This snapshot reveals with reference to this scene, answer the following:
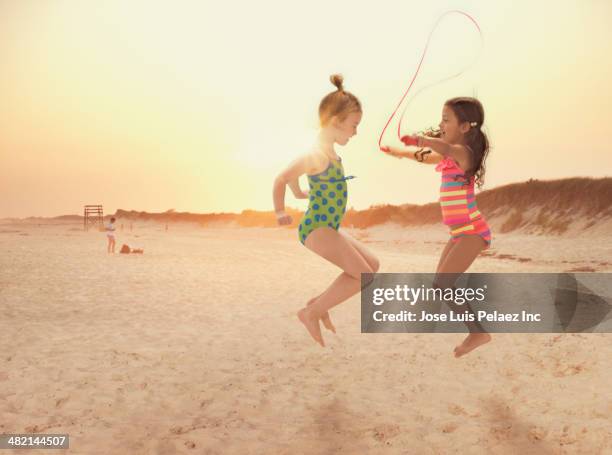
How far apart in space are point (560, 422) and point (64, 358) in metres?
8.17

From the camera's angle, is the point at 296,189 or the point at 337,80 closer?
the point at 337,80

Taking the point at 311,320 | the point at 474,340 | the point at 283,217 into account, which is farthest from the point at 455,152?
the point at 311,320

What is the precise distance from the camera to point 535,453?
668cm

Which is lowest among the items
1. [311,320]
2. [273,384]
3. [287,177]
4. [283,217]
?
[273,384]

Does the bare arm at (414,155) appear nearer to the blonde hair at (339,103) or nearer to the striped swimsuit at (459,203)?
the striped swimsuit at (459,203)

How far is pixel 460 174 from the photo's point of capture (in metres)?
3.21

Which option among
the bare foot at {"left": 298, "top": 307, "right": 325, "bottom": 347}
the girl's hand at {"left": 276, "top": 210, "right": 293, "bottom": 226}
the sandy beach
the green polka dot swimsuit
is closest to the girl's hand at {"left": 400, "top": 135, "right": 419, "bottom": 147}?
the green polka dot swimsuit

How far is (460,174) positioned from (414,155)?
0.97 ft

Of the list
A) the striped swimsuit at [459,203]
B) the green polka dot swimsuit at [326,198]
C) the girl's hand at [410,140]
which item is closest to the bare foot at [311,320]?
the green polka dot swimsuit at [326,198]

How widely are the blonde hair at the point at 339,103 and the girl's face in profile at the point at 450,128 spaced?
1.87 ft

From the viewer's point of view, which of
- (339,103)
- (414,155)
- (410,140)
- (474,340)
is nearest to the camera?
(410,140)

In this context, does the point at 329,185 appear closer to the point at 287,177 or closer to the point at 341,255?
the point at 287,177

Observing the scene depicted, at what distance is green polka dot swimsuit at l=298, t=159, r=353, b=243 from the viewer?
3.12 m

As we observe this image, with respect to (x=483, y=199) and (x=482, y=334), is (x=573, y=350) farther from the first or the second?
(x=483, y=199)
